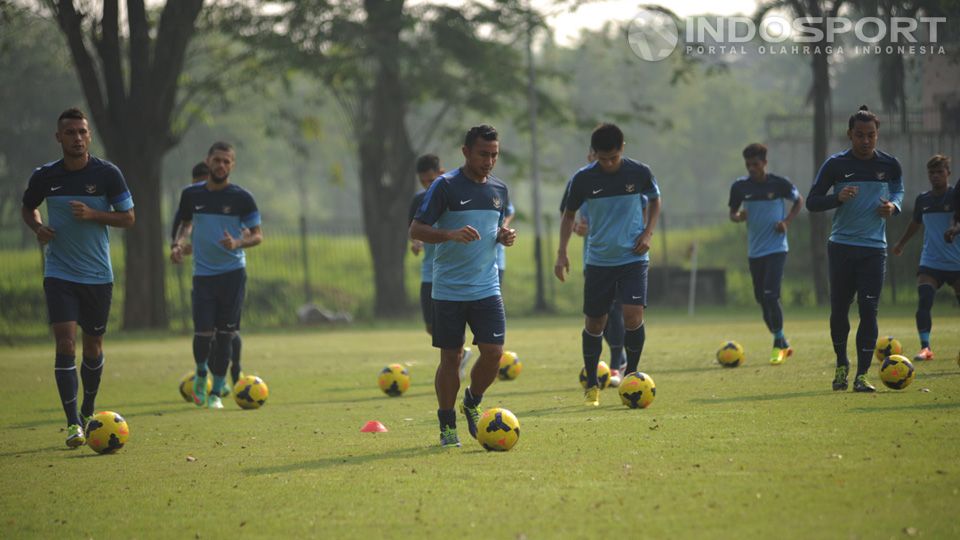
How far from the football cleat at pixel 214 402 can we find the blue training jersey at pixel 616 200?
4703 millimetres

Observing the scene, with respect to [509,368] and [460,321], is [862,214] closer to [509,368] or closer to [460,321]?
[460,321]

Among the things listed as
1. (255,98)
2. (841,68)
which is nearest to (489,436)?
(255,98)

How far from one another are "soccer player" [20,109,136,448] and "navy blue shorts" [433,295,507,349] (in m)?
3.11

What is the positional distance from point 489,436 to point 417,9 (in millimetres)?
25692

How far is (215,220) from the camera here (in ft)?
44.8

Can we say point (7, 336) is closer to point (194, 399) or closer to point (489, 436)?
point (194, 399)

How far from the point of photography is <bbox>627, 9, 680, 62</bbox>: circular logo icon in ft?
107

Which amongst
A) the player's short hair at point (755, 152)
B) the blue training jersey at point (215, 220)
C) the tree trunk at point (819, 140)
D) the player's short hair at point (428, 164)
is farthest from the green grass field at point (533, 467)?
the tree trunk at point (819, 140)

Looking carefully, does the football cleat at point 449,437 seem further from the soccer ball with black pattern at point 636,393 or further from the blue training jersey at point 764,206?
the blue training jersey at point 764,206

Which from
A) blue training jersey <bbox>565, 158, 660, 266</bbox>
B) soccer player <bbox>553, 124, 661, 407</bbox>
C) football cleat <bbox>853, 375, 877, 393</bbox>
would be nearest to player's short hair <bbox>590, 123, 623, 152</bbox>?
soccer player <bbox>553, 124, 661, 407</bbox>

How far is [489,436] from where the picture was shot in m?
9.13

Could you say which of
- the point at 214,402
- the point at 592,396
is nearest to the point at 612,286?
the point at 592,396

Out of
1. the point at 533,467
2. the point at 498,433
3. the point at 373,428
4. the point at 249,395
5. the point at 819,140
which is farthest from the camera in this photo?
the point at 819,140

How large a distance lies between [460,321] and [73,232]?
11.9ft
